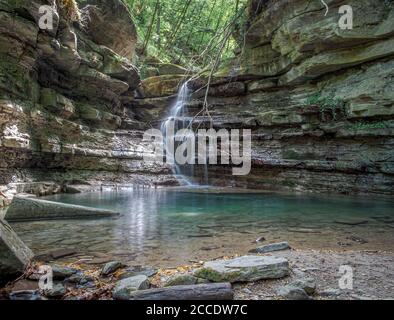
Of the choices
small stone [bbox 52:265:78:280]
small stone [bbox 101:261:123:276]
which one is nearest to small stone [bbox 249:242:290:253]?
small stone [bbox 101:261:123:276]

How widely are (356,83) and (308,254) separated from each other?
10.7 meters

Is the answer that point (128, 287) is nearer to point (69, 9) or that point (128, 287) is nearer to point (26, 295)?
point (26, 295)

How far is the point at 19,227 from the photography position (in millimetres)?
5168

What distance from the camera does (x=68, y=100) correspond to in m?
12.5

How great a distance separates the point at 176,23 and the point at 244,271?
21765 mm

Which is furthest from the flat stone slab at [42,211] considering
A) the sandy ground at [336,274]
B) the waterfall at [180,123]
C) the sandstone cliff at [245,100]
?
the waterfall at [180,123]

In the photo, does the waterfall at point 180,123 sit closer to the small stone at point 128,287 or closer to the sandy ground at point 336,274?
the sandy ground at point 336,274

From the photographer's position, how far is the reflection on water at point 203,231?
155 inches

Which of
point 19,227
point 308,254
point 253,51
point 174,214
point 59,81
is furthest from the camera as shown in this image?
point 253,51

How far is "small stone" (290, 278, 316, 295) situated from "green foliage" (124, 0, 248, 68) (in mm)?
18396

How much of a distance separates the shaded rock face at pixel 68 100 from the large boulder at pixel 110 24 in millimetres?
47

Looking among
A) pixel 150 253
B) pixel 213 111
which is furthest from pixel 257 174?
pixel 150 253

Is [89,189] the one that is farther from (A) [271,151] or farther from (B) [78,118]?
(A) [271,151]

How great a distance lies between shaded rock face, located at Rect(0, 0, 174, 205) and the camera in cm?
956
